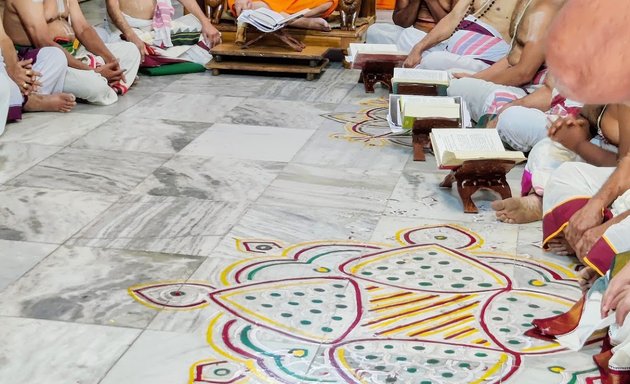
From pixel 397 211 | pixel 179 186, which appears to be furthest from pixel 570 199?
pixel 179 186

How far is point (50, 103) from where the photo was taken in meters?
5.41

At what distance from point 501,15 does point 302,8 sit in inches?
83.3

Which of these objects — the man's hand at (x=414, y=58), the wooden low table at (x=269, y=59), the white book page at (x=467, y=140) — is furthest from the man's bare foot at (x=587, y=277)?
the wooden low table at (x=269, y=59)

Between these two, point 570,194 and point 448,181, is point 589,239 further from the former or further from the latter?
point 448,181

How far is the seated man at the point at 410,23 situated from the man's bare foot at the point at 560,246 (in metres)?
3.25

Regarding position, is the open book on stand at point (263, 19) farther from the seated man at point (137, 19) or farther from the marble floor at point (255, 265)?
the marble floor at point (255, 265)

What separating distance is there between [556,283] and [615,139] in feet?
2.10

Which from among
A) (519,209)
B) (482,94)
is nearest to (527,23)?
(482,94)

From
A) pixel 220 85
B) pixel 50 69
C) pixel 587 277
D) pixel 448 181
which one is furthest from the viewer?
pixel 220 85

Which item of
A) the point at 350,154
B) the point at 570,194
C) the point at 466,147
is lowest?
the point at 350,154

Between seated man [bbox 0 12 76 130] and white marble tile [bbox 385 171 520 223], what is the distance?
7.50ft

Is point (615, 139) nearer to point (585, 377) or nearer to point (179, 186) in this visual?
point (585, 377)

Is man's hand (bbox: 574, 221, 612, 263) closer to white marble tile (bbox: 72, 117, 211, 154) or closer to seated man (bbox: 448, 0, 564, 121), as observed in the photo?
seated man (bbox: 448, 0, 564, 121)

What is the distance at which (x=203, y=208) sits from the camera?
3867 millimetres
